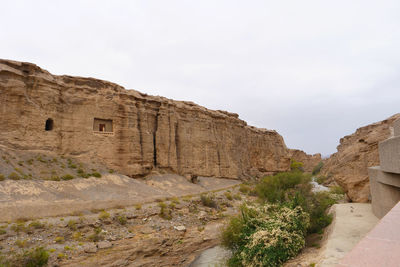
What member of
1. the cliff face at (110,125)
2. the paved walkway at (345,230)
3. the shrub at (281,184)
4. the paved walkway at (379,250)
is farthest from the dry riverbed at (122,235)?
the paved walkway at (379,250)

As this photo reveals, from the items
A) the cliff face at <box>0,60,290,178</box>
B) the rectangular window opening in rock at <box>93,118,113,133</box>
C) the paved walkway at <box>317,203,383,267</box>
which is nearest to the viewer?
the paved walkway at <box>317,203,383,267</box>

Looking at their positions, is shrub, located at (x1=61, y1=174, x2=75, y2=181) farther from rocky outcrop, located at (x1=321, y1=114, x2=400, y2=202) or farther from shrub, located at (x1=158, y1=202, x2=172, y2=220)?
rocky outcrop, located at (x1=321, y1=114, x2=400, y2=202)

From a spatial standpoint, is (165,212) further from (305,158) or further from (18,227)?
(305,158)

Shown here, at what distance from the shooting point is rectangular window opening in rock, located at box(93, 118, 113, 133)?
28.2m

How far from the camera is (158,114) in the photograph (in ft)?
111

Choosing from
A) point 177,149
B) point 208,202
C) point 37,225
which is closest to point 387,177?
point 208,202

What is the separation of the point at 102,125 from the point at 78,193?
9.50 m

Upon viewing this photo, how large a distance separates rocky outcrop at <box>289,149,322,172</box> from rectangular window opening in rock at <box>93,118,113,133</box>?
223ft

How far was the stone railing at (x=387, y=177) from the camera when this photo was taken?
10258mm

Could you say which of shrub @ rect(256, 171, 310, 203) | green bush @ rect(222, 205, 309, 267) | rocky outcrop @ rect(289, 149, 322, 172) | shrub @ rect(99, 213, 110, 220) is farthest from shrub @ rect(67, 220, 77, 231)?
rocky outcrop @ rect(289, 149, 322, 172)

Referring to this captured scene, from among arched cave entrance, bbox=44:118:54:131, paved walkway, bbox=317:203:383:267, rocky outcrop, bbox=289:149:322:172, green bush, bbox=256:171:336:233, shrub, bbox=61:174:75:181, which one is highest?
arched cave entrance, bbox=44:118:54:131

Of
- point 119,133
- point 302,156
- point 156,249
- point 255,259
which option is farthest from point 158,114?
point 302,156

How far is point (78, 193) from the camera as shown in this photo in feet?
70.6

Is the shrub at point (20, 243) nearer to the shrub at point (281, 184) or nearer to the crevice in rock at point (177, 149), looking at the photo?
the shrub at point (281, 184)
